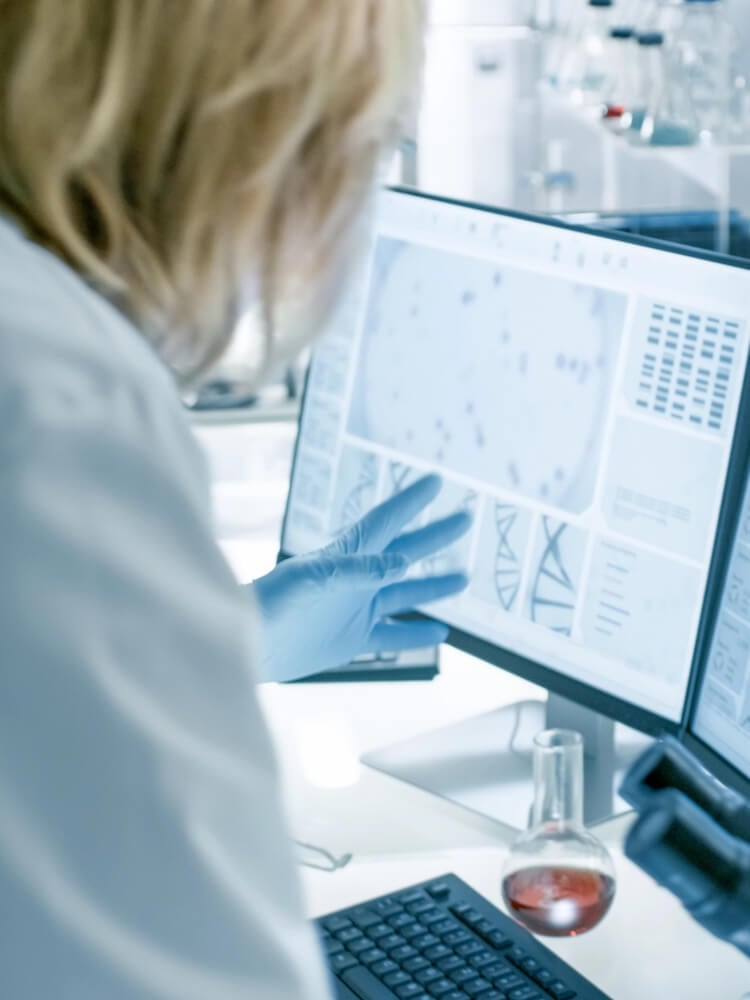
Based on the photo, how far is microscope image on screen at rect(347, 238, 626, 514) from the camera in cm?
112

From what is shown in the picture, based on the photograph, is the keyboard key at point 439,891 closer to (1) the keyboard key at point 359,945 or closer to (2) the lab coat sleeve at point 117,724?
(1) the keyboard key at point 359,945

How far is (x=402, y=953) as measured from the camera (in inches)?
37.0

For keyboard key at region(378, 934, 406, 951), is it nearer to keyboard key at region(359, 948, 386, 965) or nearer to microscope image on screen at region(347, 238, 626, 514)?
keyboard key at region(359, 948, 386, 965)

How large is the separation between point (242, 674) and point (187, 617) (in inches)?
1.3

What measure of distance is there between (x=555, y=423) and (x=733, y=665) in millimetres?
256

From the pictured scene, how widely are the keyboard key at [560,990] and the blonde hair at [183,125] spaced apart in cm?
47

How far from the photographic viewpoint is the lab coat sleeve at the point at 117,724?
1.65 feet

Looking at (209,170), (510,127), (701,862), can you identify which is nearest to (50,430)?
(209,170)

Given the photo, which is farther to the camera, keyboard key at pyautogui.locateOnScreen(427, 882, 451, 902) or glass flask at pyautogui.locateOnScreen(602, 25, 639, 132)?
glass flask at pyautogui.locateOnScreen(602, 25, 639, 132)

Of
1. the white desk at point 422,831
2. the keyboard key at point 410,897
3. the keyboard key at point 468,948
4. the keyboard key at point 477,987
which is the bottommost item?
the white desk at point 422,831

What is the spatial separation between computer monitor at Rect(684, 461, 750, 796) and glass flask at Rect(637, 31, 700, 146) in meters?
1.81

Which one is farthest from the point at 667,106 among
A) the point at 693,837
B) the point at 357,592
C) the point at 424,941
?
the point at 693,837

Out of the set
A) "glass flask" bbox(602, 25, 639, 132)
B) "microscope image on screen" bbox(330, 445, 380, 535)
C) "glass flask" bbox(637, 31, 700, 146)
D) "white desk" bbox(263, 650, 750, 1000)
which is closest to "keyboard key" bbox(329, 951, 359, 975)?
"white desk" bbox(263, 650, 750, 1000)

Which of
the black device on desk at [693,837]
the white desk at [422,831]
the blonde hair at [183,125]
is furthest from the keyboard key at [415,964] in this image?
the blonde hair at [183,125]
